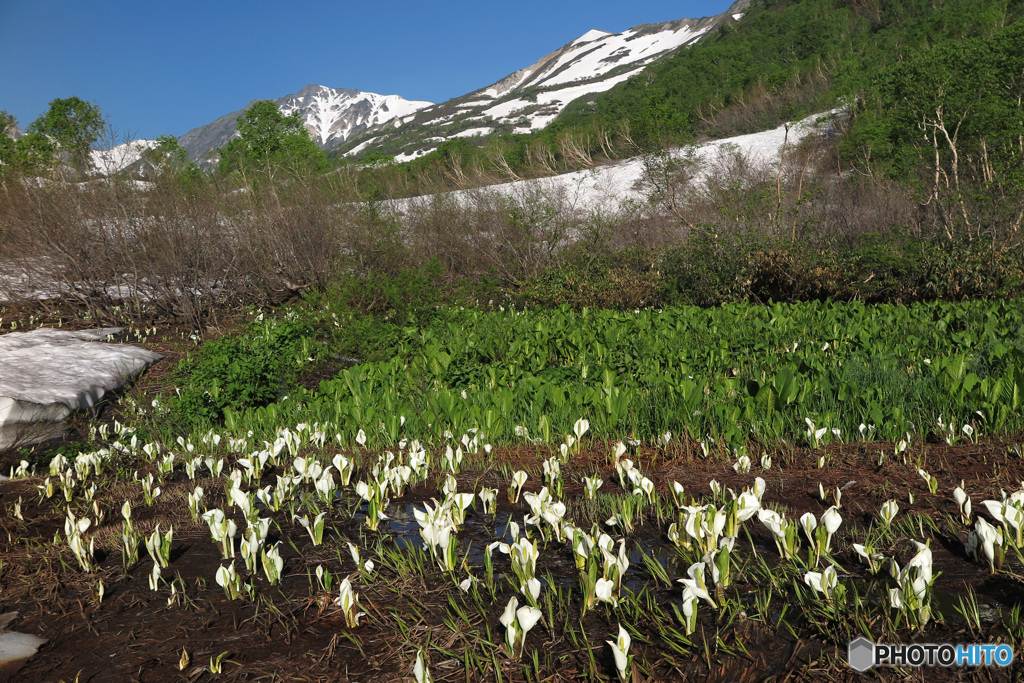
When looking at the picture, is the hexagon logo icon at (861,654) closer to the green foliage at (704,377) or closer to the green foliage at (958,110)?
the green foliage at (704,377)

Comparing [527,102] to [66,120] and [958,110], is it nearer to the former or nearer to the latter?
[66,120]

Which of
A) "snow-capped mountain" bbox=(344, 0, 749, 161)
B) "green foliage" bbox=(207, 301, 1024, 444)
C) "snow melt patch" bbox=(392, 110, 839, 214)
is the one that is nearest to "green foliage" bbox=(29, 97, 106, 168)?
"snow melt patch" bbox=(392, 110, 839, 214)

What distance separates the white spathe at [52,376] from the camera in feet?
17.5

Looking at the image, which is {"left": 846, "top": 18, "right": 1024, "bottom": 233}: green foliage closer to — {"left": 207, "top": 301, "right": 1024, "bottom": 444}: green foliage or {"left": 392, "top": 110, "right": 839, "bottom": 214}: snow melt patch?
{"left": 392, "top": 110, "right": 839, "bottom": 214}: snow melt patch

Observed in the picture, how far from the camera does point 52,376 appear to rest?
21.2ft

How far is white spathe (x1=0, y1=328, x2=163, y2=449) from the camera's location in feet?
17.5

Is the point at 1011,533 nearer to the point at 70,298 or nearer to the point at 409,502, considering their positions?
the point at 409,502

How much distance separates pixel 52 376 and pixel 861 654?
746 centimetres

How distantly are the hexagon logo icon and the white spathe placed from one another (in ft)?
19.5

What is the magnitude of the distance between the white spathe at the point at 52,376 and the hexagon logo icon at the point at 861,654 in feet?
19.5

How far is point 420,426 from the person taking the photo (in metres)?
4.50

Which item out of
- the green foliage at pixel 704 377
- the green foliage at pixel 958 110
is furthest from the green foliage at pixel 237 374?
the green foliage at pixel 958 110

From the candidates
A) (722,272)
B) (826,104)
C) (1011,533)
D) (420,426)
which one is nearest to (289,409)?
(420,426)

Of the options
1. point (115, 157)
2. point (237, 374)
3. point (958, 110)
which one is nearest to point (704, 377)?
point (237, 374)
